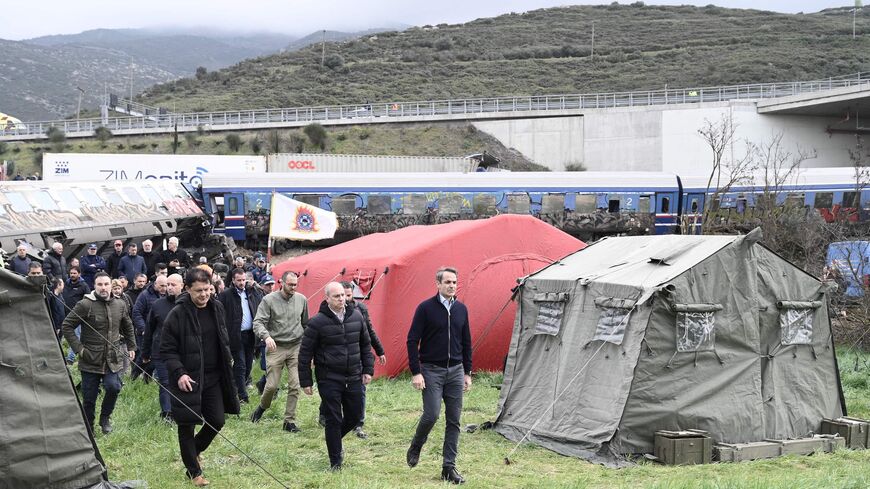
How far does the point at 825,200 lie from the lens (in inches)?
1428

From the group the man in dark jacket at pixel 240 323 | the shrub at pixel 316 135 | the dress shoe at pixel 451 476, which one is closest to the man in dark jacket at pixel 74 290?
the man in dark jacket at pixel 240 323

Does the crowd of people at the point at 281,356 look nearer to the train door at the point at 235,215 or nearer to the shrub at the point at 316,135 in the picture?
the train door at the point at 235,215

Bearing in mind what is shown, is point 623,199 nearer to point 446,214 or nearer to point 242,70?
point 446,214

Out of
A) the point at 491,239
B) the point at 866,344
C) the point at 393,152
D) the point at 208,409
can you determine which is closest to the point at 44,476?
the point at 208,409

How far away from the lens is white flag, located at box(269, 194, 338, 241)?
70.1 ft

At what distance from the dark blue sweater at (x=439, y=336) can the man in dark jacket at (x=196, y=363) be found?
1.60m

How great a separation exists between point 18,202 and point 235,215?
1100cm

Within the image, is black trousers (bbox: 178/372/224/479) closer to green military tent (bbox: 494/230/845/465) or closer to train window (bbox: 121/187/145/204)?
green military tent (bbox: 494/230/845/465)

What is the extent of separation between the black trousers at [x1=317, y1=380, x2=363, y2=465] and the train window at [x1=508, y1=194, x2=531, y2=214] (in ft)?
88.2

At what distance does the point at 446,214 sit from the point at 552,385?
24715 mm

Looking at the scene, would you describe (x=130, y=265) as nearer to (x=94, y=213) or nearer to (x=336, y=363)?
(x=94, y=213)

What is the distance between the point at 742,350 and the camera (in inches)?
401

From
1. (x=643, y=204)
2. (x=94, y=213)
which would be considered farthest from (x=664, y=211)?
(x=94, y=213)

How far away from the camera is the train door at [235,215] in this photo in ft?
113
